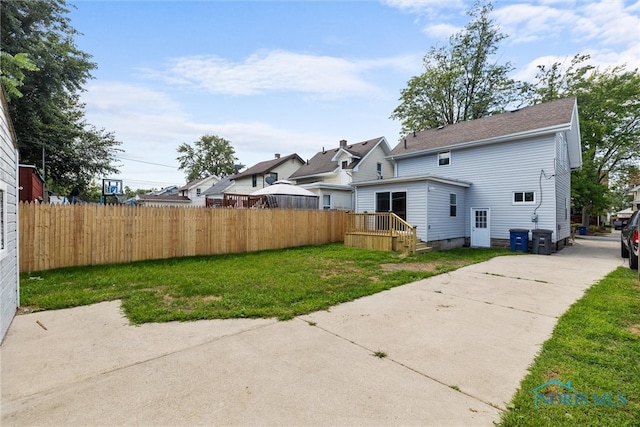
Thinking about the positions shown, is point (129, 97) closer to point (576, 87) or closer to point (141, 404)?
point (141, 404)

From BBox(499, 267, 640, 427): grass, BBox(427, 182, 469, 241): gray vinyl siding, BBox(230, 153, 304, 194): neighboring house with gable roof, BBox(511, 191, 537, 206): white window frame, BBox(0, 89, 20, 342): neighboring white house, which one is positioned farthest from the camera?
BBox(230, 153, 304, 194): neighboring house with gable roof

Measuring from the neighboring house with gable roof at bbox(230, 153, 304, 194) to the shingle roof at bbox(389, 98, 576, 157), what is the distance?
43.4ft

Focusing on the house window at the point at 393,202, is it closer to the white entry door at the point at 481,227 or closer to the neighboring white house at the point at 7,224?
the white entry door at the point at 481,227

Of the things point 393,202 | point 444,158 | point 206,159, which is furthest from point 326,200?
point 206,159

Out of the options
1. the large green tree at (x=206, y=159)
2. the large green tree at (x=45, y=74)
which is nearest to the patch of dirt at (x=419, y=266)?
the large green tree at (x=45, y=74)

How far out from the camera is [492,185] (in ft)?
44.0

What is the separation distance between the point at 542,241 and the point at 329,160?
A: 16.0 metres

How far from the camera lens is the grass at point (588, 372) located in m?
2.02

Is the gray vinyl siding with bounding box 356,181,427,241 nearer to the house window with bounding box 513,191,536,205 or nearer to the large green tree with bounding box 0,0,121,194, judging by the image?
the house window with bounding box 513,191,536,205

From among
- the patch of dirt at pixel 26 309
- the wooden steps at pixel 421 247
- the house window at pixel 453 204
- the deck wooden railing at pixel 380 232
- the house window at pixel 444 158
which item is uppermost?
the house window at pixel 444 158

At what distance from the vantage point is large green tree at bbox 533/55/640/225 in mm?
20297

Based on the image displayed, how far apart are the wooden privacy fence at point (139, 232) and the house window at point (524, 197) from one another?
9.58 metres

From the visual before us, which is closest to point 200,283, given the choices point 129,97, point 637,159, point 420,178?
point 420,178

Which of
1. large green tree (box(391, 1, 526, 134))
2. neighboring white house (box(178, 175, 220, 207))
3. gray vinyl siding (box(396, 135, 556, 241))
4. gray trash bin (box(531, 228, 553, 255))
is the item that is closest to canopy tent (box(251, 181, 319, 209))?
gray vinyl siding (box(396, 135, 556, 241))
